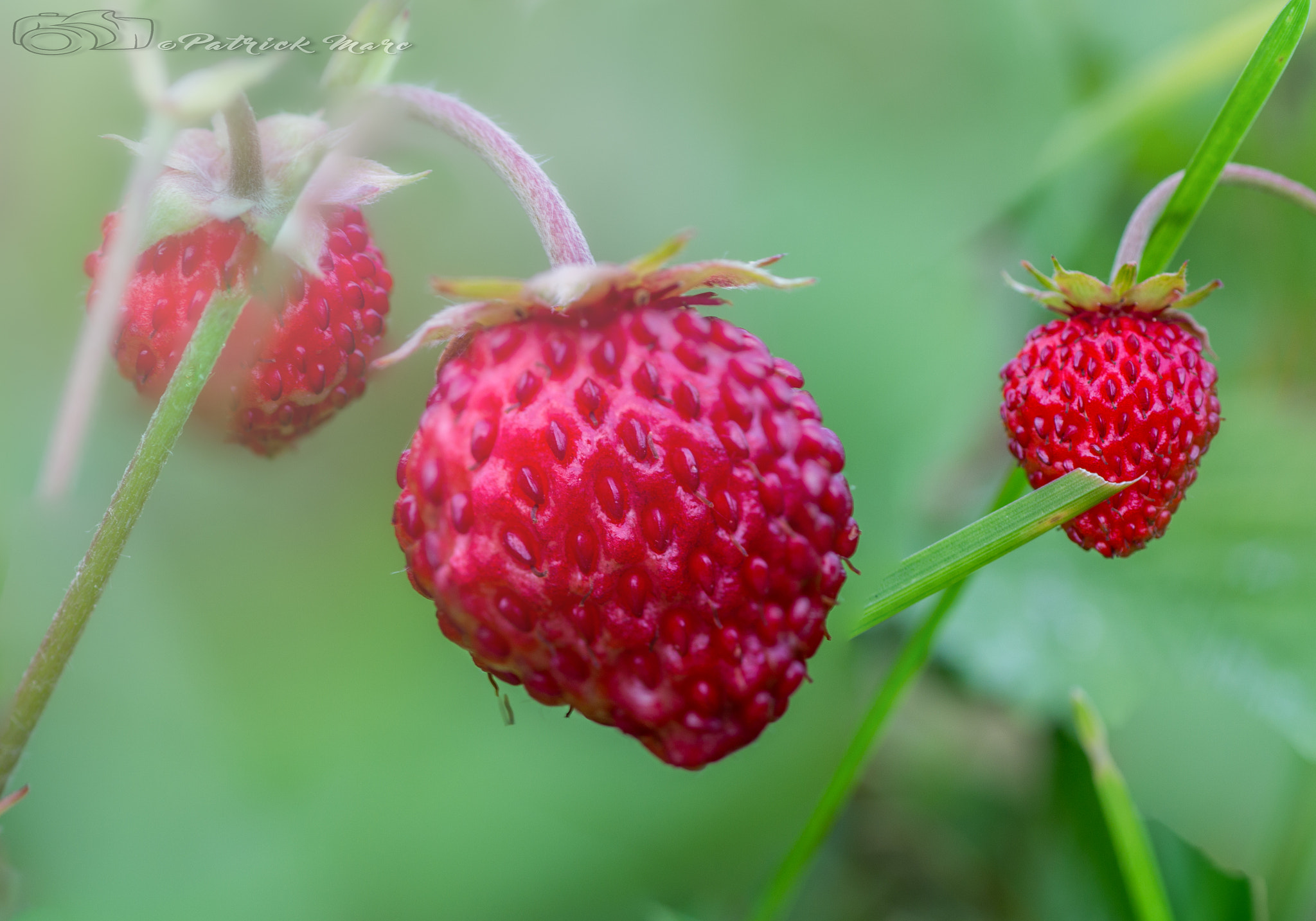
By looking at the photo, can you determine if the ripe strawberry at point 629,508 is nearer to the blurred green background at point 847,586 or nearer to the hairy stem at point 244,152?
the hairy stem at point 244,152

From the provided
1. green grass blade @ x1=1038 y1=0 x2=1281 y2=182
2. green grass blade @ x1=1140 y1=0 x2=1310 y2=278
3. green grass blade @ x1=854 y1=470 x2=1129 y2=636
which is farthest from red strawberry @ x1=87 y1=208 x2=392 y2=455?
green grass blade @ x1=1038 y1=0 x2=1281 y2=182

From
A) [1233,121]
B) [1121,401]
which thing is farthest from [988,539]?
[1233,121]

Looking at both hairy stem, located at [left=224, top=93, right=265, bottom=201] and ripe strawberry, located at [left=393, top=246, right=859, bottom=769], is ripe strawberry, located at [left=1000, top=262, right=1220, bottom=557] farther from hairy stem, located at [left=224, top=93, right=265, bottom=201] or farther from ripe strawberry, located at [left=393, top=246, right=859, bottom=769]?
hairy stem, located at [left=224, top=93, right=265, bottom=201]

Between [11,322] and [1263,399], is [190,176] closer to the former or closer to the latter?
[11,322]

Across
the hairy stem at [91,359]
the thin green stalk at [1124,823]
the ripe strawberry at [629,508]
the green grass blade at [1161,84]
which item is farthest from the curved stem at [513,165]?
the green grass blade at [1161,84]

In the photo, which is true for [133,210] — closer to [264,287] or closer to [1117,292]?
[264,287]

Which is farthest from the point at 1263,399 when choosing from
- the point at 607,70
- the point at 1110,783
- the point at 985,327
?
the point at 607,70
